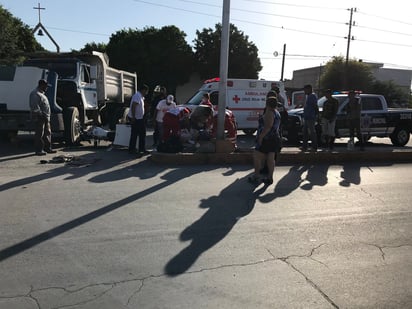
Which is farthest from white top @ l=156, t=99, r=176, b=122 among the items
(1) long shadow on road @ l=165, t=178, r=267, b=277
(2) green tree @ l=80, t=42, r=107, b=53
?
(2) green tree @ l=80, t=42, r=107, b=53

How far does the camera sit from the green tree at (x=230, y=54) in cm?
3750

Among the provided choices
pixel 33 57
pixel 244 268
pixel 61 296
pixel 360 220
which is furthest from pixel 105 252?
pixel 33 57

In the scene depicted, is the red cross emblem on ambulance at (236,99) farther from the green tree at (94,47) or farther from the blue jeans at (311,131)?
the green tree at (94,47)

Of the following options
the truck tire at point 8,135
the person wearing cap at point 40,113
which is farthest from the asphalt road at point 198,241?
the truck tire at point 8,135

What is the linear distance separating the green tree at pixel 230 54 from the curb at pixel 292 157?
27231mm

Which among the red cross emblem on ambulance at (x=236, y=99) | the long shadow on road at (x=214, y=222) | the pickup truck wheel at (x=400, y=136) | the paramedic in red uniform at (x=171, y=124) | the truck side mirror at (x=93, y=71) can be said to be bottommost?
the long shadow on road at (x=214, y=222)

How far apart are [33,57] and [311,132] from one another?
9198 mm

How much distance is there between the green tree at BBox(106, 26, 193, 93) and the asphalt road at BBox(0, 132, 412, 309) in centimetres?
2786

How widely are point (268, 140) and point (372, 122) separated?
7934mm

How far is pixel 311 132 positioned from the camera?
11375mm

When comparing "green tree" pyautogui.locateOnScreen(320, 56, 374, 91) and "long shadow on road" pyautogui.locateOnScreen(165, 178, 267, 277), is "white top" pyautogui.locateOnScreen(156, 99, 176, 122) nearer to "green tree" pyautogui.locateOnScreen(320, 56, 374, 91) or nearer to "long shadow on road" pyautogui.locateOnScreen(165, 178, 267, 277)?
"long shadow on road" pyautogui.locateOnScreen(165, 178, 267, 277)

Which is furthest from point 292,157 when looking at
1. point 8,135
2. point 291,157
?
point 8,135

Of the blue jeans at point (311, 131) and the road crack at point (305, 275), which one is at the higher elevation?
the blue jeans at point (311, 131)

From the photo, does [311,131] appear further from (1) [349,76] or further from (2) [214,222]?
(1) [349,76]
